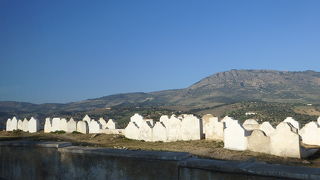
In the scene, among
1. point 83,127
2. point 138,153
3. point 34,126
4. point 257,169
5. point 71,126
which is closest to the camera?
point 257,169

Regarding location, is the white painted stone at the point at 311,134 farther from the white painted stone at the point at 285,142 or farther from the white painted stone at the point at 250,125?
the white painted stone at the point at 285,142

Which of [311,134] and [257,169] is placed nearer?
[257,169]

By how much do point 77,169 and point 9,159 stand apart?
2.17 metres

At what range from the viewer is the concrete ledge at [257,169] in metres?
4.23

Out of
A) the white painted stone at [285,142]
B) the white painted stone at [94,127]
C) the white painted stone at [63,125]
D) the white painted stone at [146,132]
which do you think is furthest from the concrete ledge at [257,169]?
the white painted stone at [63,125]

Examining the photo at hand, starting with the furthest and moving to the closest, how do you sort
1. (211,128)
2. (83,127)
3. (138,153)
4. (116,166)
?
(83,127) < (211,128) < (116,166) < (138,153)

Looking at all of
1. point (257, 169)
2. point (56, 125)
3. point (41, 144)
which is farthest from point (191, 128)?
point (257, 169)

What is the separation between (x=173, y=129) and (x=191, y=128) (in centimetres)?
160

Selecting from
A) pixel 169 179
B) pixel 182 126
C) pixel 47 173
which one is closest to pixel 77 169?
pixel 47 173

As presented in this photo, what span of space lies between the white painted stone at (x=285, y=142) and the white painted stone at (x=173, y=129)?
931cm

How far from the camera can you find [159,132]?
25875mm

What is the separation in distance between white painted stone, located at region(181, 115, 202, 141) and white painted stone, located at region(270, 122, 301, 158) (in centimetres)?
781

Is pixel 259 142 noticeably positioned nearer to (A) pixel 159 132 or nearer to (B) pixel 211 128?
(B) pixel 211 128

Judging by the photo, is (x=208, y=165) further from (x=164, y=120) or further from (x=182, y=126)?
(x=164, y=120)
